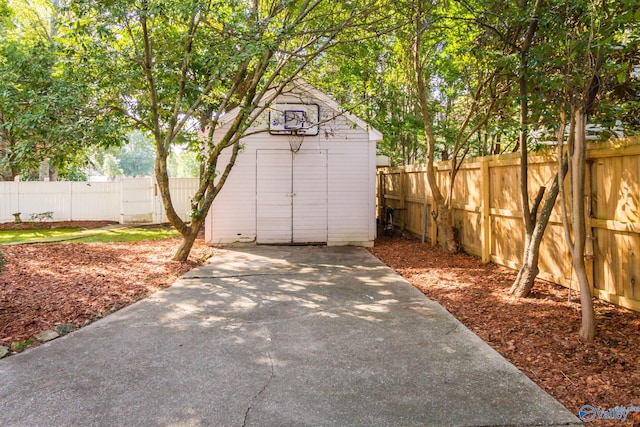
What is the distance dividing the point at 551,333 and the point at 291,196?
264 inches

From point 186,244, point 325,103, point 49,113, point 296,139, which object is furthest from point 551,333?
point 325,103

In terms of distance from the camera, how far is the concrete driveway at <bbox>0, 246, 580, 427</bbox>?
244cm

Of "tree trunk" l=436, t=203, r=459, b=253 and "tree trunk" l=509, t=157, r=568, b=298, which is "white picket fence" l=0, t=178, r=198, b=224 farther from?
"tree trunk" l=509, t=157, r=568, b=298

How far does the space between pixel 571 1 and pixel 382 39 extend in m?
5.37

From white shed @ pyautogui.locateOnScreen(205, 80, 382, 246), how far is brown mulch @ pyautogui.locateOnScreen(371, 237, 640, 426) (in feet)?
11.5

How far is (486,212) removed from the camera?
6.70m

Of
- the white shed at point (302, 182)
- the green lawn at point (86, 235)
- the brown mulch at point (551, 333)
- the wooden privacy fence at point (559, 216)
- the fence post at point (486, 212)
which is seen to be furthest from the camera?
the green lawn at point (86, 235)

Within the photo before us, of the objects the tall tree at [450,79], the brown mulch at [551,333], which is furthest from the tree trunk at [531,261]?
the tall tree at [450,79]

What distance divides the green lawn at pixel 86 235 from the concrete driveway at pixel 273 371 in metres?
6.55

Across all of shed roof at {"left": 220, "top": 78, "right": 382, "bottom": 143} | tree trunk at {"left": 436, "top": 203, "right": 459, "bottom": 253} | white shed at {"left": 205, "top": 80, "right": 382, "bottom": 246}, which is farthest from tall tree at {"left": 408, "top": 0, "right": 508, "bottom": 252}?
white shed at {"left": 205, "top": 80, "right": 382, "bottom": 246}

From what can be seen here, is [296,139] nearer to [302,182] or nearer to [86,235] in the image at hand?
[302,182]

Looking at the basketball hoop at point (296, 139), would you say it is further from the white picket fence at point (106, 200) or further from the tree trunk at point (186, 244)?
the white picket fence at point (106, 200)

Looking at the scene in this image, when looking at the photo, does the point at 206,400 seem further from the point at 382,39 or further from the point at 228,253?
the point at 382,39

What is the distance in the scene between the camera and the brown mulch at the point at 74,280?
4219 millimetres
